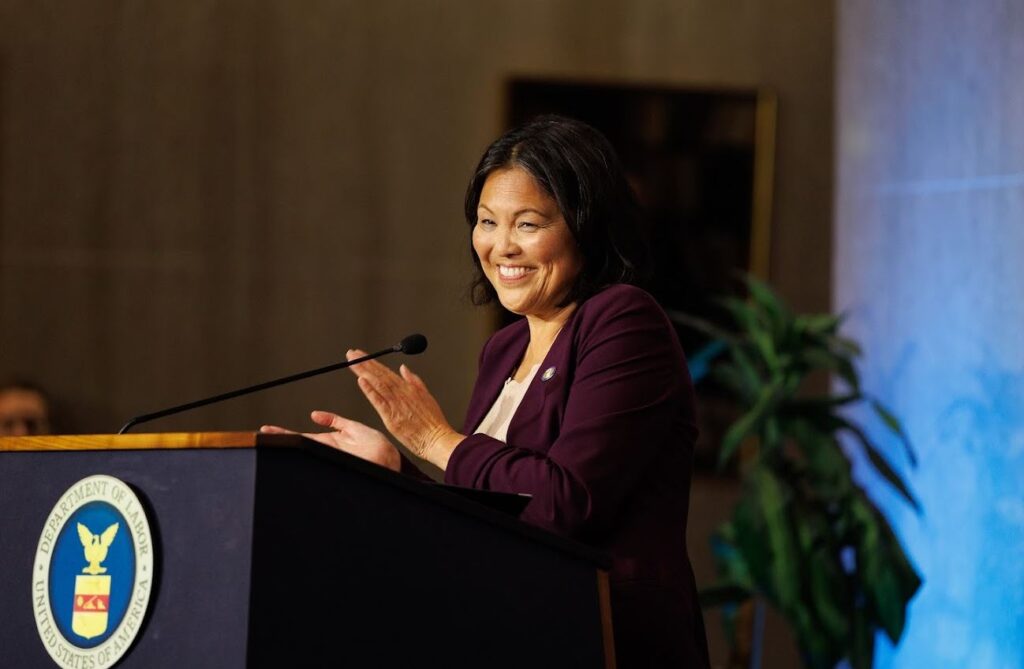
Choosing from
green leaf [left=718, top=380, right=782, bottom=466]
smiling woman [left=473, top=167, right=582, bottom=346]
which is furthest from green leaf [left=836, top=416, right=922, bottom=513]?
smiling woman [left=473, top=167, right=582, bottom=346]

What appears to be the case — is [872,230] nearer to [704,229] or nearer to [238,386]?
[704,229]

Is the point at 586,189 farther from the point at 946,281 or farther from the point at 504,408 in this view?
the point at 946,281

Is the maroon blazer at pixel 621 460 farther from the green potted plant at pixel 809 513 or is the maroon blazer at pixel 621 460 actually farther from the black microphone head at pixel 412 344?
the green potted plant at pixel 809 513

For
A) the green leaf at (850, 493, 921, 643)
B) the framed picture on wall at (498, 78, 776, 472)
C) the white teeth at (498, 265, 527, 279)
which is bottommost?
the green leaf at (850, 493, 921, 643)

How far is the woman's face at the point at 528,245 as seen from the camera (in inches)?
87.0

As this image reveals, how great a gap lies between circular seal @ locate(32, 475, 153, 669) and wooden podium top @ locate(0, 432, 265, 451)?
0.13 feet

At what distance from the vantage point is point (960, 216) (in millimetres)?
4227

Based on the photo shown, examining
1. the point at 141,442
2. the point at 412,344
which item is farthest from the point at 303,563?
the point at 412,344

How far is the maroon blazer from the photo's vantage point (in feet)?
6.20

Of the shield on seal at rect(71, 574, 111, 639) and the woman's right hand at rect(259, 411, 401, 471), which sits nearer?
the shield on seal at rect(71, 574, 111, 639)

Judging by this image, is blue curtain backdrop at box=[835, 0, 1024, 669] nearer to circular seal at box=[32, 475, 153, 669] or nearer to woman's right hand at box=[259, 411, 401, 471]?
woman's right hand at box=[259, 411, 401, 471]

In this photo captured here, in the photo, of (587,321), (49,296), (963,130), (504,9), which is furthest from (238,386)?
(587,321)

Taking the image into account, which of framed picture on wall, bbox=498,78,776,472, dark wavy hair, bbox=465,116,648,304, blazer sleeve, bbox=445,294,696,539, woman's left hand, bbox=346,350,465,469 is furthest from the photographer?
framed picture on wall, bbox=498,78,776,472

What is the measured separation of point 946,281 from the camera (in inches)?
169
